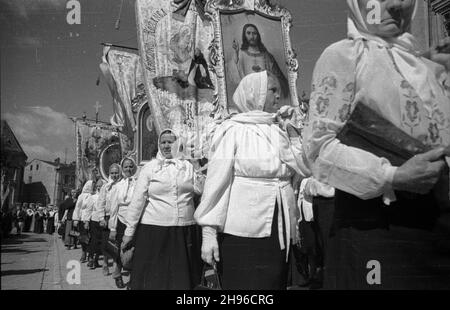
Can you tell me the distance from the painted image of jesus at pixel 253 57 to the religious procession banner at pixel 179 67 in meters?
0.22

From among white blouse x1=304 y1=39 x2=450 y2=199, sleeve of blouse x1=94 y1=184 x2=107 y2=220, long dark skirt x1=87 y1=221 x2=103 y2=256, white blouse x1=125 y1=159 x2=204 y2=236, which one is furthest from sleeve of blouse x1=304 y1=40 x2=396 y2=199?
sleeve of blouse x1=94 y1=184 x2=107 y2=220

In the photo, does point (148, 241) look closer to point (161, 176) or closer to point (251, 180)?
point (161, 176)

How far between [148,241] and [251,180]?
2.44 feet

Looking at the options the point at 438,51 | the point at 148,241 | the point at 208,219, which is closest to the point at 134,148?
the point at 148,241

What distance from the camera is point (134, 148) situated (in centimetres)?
230

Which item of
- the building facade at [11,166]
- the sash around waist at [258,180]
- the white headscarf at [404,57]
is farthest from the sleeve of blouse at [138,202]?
the white headscarf at [404,57]

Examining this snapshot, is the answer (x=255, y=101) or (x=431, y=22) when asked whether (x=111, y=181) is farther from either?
(x=431, y=22)

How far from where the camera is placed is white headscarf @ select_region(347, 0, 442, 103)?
A: 3.41 ft

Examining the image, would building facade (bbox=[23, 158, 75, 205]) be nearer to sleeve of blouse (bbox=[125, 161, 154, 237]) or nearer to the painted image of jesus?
sleeve of blouse (bbox=[125, 161, 154, 237])

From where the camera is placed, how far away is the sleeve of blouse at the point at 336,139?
92 centimetres

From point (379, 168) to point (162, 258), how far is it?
117 cm

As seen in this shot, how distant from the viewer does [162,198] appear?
1789mm

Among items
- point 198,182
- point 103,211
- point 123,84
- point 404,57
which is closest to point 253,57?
point 123,84

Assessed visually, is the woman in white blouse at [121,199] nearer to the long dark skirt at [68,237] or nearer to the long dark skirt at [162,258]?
the long dark skirt at [68,237]
